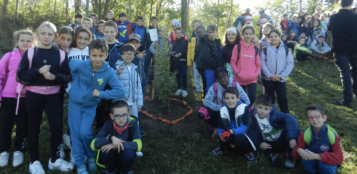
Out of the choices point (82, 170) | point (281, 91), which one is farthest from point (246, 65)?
point (82, 170)

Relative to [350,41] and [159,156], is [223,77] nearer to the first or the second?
[159,156]

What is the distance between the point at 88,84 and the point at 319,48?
34.9 ft

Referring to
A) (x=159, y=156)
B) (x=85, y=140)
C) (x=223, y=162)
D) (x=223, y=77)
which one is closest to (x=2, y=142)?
(x=85, y=140)

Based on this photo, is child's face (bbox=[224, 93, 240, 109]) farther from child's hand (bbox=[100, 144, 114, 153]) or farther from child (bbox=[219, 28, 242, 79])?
child's hand (bbox=[100, 144, 114, 153])

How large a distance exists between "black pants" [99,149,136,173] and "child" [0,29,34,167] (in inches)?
52.2

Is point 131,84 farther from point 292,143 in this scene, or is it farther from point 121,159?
point 292,143

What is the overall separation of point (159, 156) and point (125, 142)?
3.06 feet

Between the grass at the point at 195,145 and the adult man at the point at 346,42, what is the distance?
1.97 ft

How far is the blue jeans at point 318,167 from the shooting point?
2.76 metres

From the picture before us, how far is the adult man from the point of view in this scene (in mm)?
4980

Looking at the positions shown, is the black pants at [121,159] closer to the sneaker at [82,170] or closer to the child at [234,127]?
the sneaker at [82,170]

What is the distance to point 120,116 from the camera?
2871 millimetres

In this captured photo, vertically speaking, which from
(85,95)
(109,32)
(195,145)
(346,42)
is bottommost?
(195,145)

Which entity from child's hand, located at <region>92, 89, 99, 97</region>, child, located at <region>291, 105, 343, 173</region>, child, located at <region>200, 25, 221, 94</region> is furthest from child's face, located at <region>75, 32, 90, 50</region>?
child, located at <region>291, 105, 343, 173</region>
